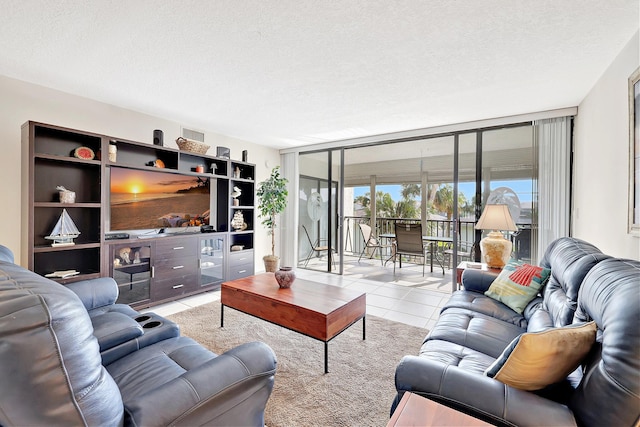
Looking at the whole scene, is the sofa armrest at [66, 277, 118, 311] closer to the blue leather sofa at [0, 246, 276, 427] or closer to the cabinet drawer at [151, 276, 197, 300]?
the blue leather sofa at [0, 246, 276, 427]

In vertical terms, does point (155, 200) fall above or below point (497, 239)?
above

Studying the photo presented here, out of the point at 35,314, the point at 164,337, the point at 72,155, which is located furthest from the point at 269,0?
the point at 72,155

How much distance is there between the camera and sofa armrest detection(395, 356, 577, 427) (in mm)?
923

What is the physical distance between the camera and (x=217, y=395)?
3.37 feet

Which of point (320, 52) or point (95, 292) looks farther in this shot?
point (320, 52)

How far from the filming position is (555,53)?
217 centimetres

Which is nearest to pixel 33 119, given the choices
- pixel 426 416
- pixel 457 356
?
pixel 426 416

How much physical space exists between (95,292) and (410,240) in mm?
4403

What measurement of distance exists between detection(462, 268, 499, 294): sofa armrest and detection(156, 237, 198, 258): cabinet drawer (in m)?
3.20

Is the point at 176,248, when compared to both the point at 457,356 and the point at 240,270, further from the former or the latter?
the point at 457,356

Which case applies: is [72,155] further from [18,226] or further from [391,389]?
[391,389]

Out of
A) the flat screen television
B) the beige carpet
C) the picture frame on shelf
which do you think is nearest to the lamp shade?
the picture frame on shelf

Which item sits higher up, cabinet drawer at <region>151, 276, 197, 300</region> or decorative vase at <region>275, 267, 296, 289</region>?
decorative vase at <region>275, 267, 296, 289</region>

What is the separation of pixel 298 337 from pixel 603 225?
283 centimetres
